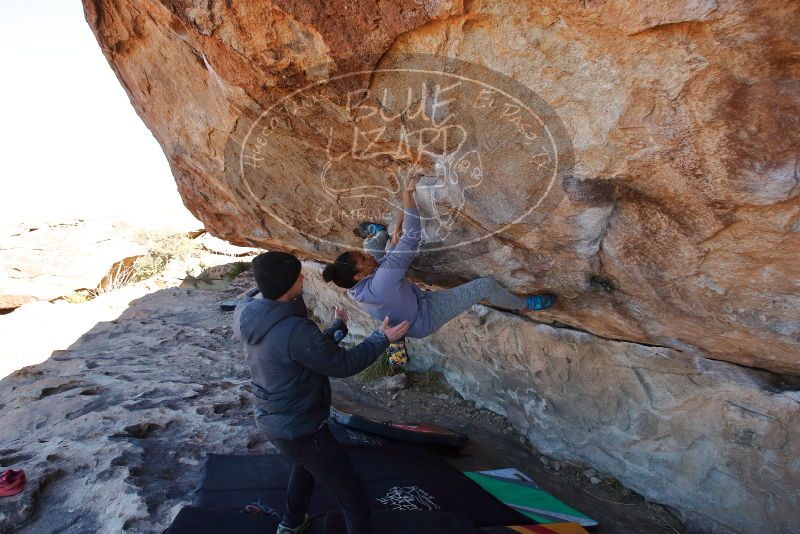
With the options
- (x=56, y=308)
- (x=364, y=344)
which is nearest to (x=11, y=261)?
(x=56, y=308)

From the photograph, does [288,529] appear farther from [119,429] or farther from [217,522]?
[119,429]

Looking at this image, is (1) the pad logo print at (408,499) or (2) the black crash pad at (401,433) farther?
(2) the black crash pad at (401,433)

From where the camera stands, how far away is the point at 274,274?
2.11 m

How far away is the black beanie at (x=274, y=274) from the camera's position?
2.11 metres

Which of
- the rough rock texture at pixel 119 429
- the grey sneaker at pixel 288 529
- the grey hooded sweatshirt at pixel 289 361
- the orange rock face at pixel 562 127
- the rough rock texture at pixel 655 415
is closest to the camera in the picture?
the orange rock face at pixel 562 127

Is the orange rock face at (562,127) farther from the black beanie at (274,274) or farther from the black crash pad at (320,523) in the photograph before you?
the black crash pad at (320,523)

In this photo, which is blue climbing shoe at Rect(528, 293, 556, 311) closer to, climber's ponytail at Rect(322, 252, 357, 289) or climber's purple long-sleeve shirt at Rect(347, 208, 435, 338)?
climber's purple long-sleeve shirt at Rect(347, 208, 435, 338)

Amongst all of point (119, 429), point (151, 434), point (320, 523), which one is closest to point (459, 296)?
point (320, 523)

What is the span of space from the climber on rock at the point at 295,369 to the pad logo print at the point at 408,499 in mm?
727

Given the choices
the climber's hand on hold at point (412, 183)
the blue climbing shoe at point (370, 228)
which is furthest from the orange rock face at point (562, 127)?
the blue climbing shoe at point (370, 228)

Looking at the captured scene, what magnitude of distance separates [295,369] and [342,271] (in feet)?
2.70

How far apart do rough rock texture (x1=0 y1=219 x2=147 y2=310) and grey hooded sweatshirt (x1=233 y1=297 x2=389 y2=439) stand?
9.46 metres

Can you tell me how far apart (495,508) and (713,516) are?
4.15 ft

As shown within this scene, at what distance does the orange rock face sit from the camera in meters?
1.83
